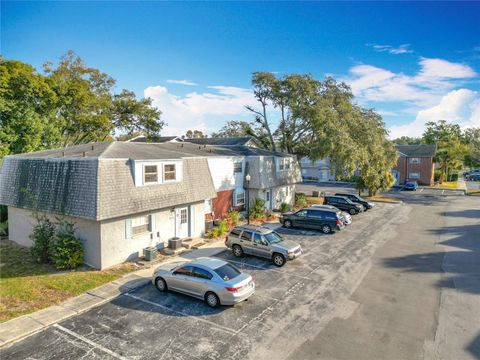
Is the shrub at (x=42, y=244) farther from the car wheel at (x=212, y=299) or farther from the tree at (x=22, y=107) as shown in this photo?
the tree at (x=22, y=107)

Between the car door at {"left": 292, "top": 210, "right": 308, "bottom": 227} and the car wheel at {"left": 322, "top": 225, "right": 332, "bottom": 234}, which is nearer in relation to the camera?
the car wheel at {"left": 322, "top": 225, "right": 332, "bottom": 234}

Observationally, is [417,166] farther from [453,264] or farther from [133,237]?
[133,237]

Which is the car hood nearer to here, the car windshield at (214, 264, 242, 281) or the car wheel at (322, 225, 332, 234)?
the car windshield at (214, 264, 242, 281)

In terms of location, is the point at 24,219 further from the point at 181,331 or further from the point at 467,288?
the point at 467,288

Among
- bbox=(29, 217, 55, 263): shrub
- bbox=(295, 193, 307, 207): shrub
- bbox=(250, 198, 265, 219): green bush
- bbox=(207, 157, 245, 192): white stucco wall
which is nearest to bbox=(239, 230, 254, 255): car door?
bbox=(207, 157, 245, 192): white stucco wall

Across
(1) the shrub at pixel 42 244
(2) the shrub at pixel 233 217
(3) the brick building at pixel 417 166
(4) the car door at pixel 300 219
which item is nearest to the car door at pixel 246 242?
(2) the shrub at pixel 233 217

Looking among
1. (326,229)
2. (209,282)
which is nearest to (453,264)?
(326,229)
